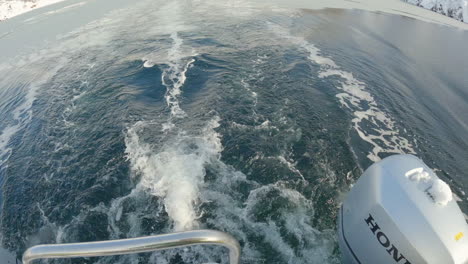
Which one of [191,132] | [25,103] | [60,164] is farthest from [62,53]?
[191,132]

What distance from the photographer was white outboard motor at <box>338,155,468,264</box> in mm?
4594

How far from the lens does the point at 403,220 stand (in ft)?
15.9

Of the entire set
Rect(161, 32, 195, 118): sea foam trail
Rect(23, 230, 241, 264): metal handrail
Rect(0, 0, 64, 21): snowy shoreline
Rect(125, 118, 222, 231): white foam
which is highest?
Rect(0, 0, 64, 21): snowy shoreline

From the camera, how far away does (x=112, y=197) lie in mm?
8758

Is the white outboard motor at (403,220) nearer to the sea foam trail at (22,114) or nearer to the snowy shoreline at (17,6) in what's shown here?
the sea foam trail at (22,114)

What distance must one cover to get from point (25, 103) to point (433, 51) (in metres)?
25.9

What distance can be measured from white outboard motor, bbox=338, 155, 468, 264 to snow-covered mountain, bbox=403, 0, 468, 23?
26712 mm

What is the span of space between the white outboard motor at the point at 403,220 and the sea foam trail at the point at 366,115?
492 cm

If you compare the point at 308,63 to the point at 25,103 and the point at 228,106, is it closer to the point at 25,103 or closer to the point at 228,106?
the point at 228,106

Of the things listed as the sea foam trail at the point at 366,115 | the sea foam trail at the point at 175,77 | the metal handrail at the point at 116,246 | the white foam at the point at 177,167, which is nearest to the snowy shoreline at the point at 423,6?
the sea foam trail at the point at 366,115

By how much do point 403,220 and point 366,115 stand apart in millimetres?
8549

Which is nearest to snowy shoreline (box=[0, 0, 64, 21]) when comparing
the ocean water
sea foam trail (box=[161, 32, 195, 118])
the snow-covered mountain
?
the ocean water

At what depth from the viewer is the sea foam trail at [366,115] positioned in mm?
10688

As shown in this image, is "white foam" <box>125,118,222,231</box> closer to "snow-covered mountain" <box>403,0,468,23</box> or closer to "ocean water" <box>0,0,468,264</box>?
"ocean water" <box>0,0,468,264</box>
